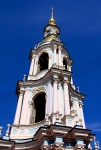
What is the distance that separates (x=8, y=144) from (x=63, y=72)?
8.01 metres

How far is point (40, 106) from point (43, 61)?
618 cm

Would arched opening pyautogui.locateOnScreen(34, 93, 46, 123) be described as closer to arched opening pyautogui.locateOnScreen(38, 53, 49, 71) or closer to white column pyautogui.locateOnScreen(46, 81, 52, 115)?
white column pyautogui.locateOnScreen(46, 81, 52, 115)

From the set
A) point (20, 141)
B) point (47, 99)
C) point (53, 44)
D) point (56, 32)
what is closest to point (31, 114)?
point (47, 99)

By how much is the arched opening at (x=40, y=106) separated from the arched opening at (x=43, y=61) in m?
4.29

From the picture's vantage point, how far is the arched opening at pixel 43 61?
2642 cm

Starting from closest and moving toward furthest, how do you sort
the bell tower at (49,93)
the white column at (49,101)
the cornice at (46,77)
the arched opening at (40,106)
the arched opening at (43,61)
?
the bell tower at (49,93), the white column at (49,101), the arched opening at (40,106), the cornice at (46,77), the arched opening at (43,61)

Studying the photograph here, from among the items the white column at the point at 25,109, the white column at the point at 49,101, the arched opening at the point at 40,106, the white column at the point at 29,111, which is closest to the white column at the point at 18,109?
the white column at the point at 25,109

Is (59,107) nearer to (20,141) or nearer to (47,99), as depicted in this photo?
(47,99)

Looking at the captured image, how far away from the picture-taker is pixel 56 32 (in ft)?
104

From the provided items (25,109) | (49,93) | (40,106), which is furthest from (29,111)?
(49,93)

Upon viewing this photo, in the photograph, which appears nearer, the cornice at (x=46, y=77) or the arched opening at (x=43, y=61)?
the cornice at (x=46, y=77)

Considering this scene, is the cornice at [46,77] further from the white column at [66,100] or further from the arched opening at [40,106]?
the arched opening at [40,106]

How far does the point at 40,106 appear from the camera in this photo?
2230 cm

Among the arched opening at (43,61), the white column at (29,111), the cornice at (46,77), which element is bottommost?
the white column at (29,111)
